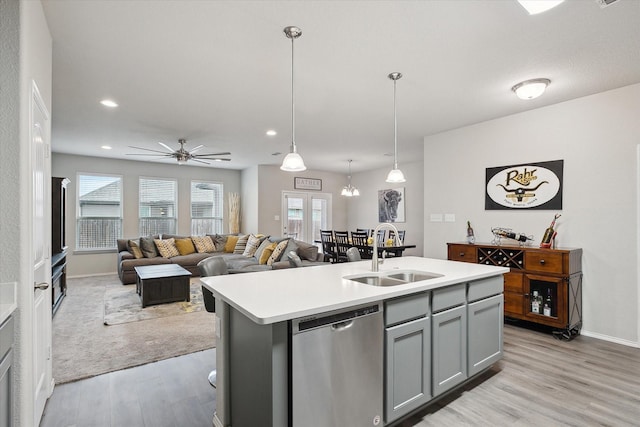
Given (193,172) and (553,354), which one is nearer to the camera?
(553,354)

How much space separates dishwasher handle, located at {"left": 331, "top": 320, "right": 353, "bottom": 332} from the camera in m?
1.61

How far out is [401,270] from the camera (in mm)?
2592

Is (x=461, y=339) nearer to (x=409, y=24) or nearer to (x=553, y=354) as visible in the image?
(x=553, y=354)

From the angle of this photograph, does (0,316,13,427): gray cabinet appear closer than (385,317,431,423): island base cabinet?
Yes

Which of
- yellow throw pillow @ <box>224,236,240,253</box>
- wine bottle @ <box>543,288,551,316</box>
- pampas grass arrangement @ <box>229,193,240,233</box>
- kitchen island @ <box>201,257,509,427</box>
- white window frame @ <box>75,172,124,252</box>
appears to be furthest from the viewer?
pampas grass arrangement @ <box>229,193,240,233</box>

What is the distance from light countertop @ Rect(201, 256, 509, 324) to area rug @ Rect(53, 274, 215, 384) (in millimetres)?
1441

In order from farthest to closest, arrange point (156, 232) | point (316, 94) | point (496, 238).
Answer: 1. point (156, 232)
2. point (496, 238)
3. point (316, 94)

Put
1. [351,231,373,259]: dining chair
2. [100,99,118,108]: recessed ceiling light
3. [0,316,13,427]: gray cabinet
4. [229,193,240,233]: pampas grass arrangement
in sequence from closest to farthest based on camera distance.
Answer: [0,316,13,427]: gray cabinet, [100,99,118,108]: recessed ceiling light, [351,231,373,259]: dining chair, [229,193,240,233]: pampas grass arrangement

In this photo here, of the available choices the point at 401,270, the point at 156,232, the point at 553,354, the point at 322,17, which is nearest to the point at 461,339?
the point at 401,270

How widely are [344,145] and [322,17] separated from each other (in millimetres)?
3827

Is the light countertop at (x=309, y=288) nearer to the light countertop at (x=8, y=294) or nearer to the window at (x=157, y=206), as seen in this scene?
the light countertop at (x=8, y=294)

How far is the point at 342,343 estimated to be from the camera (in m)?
1.63

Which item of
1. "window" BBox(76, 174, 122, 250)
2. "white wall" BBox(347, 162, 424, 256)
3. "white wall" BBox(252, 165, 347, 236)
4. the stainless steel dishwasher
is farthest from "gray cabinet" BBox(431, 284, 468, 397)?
"window" BBox(76, 174, 122, 250)

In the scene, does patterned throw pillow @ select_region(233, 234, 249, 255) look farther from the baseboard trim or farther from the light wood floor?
the baseboard trim
